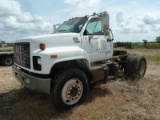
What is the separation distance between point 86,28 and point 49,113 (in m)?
2.42

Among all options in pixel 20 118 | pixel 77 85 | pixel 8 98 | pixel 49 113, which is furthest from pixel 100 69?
pixel 8 98

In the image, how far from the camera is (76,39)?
5.25 meters

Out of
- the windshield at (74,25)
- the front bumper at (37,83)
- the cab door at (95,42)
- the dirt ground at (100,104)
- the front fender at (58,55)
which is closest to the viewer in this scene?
the front fender at (58,55)

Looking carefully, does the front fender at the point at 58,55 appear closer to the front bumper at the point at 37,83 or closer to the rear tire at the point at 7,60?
the front bumper at the point at 37,83

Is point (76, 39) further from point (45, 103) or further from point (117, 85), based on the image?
point (117, 85)

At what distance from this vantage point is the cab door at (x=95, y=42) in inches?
219

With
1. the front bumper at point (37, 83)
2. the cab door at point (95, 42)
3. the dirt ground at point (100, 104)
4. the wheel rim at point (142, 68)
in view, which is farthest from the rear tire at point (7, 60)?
the front bumper at point (37, 83)

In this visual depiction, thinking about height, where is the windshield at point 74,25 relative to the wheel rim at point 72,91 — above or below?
above

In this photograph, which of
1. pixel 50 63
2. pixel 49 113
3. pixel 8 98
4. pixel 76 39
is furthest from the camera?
pixel 8 98

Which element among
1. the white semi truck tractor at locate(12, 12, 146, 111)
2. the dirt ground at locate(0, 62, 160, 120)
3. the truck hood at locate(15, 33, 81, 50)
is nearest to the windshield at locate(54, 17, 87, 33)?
the white semi truck tractor at locate(12, 12, 146, 111)

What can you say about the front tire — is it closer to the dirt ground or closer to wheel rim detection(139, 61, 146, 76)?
the dirt ground

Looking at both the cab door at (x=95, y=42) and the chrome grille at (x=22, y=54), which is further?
the cab door at (x=95, y=42)

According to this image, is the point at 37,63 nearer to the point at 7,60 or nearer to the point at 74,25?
the point at 74,25

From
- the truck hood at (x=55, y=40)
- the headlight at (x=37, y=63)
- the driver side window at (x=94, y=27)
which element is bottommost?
the headlight at (x=37, y=63)
